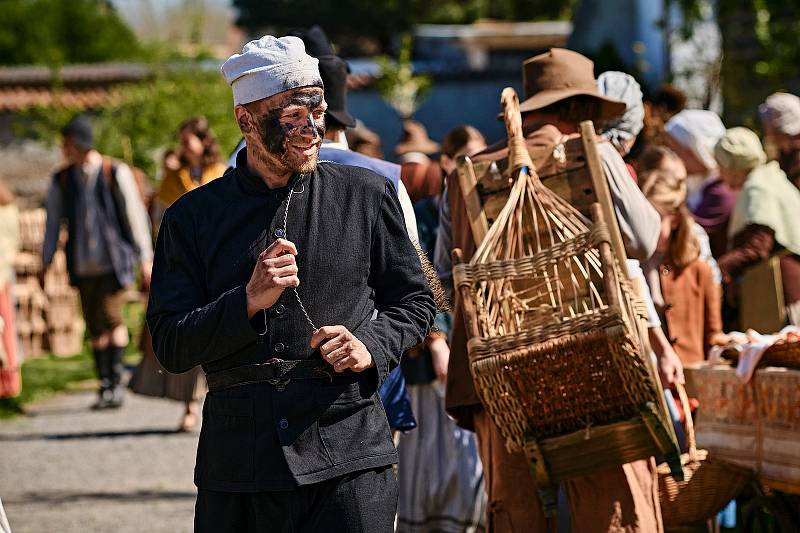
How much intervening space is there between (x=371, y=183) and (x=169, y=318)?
0.68m

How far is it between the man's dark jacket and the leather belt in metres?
0.02

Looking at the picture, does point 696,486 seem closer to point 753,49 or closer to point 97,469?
point 97,469

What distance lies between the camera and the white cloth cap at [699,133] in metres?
8.66

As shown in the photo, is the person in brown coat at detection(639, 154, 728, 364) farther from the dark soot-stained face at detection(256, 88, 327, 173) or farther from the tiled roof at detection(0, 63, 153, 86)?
the tiled roof at detection(0, 63, 153, 86)

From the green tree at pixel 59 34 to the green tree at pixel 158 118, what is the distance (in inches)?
864

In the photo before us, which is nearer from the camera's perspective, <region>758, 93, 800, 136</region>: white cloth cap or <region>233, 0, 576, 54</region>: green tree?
<region>758, 93, 800, 136</region>: white cloth cap

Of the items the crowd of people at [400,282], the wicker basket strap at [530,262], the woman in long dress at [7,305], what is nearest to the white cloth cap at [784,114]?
the crowd of people at [400,282]

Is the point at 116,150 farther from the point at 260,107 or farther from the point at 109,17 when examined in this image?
the point at 109,17

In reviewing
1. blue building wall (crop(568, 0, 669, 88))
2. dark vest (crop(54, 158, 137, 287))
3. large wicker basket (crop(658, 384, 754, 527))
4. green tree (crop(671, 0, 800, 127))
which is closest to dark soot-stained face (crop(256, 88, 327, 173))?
large wicker basket (crop(658, 384, 754, 527))

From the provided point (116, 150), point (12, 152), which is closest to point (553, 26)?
point (12, 152)

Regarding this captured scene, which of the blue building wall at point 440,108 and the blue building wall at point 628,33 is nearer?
the blue building wall at point 628,33

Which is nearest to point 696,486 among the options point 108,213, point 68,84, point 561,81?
point 561,81

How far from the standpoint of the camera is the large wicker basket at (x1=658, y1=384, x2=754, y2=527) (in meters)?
5.74

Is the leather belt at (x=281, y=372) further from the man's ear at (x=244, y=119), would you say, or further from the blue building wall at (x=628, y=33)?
the blue building wall at (x=628, y=33)
